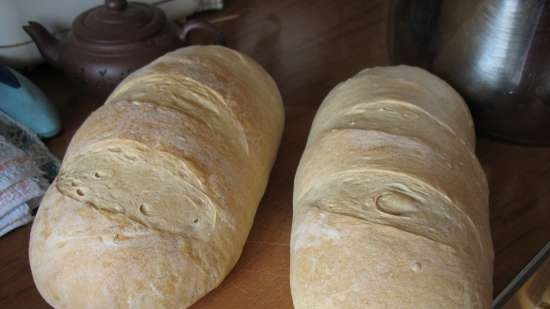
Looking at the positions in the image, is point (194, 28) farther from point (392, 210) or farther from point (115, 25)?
point (392, 210)

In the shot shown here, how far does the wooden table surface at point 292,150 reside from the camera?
0.89 m

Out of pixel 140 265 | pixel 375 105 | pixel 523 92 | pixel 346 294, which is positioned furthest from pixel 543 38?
pixel 140 265

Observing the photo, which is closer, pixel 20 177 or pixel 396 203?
pixel 396 203

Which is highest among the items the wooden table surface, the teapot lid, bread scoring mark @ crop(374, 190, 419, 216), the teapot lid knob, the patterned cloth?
the teapot lid knob

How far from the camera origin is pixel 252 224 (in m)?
0.97

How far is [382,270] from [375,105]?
1.21 ft

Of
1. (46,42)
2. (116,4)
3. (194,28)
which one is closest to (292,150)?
(194,28)

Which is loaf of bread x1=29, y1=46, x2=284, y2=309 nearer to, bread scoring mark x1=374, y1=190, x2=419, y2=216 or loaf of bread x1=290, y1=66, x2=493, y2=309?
loaf of bread x1=290, y1=66, x2=493, y2=309

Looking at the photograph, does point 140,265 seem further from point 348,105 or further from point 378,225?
point 348,105

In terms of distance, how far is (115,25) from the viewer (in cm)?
118

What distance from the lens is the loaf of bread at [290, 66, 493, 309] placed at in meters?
0.70

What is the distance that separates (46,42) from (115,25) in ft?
0.64

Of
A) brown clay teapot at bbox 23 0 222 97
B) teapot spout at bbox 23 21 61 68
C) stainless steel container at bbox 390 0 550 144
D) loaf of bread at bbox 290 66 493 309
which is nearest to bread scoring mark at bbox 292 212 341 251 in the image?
loaf of bread at bbox 290 66 493 309

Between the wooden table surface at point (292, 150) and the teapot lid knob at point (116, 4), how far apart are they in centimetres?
25
